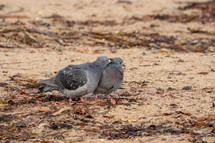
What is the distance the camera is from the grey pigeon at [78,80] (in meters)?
5.98

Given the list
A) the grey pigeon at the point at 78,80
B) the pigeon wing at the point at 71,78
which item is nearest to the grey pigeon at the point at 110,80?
the grey pigeon at the point at 78,80

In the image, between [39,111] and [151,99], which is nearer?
[39,111]

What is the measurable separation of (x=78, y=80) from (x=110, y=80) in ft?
1.61

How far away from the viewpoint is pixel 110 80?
20.1 ft

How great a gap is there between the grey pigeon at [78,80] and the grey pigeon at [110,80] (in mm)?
85

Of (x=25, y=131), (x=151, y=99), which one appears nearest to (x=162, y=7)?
(x=151, y=99)

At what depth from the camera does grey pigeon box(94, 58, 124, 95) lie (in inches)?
241

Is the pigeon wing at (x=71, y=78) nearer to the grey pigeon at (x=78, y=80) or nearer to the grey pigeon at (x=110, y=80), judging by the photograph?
the grey pigeon at (x=78, y=80)

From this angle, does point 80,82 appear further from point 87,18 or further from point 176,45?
point 87,18

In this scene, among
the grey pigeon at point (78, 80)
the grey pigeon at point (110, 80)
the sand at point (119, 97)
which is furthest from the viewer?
the grey pigeon at point (110, 80)

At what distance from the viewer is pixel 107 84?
614cm

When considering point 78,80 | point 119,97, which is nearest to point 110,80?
point 119,97

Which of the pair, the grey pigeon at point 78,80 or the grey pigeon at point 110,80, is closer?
the grey pigeon at point 78,80

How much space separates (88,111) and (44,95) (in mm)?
1333
